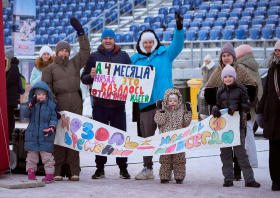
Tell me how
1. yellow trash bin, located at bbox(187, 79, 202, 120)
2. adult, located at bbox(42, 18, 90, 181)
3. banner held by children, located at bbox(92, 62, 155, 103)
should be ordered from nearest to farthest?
adult, located at bbox(42, 18, 90, 181) < banner held by children, located at bbox(92, 62, 155, 103) < yellow trash bin, located at bbox(187, 79, 202, 120)

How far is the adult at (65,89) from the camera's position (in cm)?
602

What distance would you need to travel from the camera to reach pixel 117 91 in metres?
6.26

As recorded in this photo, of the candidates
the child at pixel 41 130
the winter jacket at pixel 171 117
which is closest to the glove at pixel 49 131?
the child at pixel 41 130

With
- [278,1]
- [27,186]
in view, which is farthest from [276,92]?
[278,1]

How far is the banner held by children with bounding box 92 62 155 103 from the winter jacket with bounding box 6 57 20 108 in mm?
2612

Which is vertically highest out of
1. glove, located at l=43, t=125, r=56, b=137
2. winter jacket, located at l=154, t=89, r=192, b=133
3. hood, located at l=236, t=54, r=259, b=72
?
hood, located at l=236, t=54, r=259, b=72

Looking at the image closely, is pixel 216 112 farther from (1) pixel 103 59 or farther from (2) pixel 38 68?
(2) pixel 38 68

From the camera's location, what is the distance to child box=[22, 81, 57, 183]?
5730 millimetres

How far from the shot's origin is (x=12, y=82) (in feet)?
27.7

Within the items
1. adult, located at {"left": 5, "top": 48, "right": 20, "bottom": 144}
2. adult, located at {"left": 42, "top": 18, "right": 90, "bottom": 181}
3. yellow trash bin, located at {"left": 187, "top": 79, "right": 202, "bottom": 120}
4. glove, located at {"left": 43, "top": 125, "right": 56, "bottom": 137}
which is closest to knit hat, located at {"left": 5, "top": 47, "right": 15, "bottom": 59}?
adult, located at {"left": 5, "top": 48, "right": 20, "bottom": 144}

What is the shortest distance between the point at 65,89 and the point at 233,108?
216cm

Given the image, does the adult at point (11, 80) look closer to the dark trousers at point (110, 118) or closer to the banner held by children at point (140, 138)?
the banner held by children at point (140, 138)

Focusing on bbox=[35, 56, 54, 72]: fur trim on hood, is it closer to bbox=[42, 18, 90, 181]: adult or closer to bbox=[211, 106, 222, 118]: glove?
bbox=[42, 18, 90, 181]: adult

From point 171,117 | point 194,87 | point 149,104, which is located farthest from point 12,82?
point 194,87
